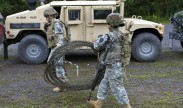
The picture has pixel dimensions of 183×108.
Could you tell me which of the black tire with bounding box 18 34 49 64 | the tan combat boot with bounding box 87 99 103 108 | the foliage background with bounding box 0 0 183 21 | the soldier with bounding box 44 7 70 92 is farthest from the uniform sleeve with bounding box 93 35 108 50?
the foliage background with bounding box 0 0 183 21

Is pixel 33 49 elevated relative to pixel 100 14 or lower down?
lower down

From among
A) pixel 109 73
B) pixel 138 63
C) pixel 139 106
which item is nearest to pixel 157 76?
pixel 138 63

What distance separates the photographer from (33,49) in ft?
36.9

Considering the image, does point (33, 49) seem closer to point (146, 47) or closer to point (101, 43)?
point (146, 47)

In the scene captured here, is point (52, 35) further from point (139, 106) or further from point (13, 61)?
point (13, 61)

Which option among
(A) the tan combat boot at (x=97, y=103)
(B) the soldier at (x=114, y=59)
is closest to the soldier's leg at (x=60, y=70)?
(A) the tan combat boot at (x=97, y=103)

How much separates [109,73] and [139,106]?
94 centimetres

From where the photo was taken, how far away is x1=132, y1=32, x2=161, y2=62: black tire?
11398 millimetres

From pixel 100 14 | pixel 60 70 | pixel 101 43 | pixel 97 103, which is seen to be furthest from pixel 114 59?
pixel 100 14

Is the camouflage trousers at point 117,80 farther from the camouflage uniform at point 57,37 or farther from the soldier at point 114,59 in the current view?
the camouflage uniform at point 57,37

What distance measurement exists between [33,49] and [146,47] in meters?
2.86

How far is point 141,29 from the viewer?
452 inches

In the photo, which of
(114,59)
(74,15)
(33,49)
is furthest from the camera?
(33,49)

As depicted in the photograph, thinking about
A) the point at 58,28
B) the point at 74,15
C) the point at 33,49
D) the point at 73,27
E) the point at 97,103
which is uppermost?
the point at 74,15
